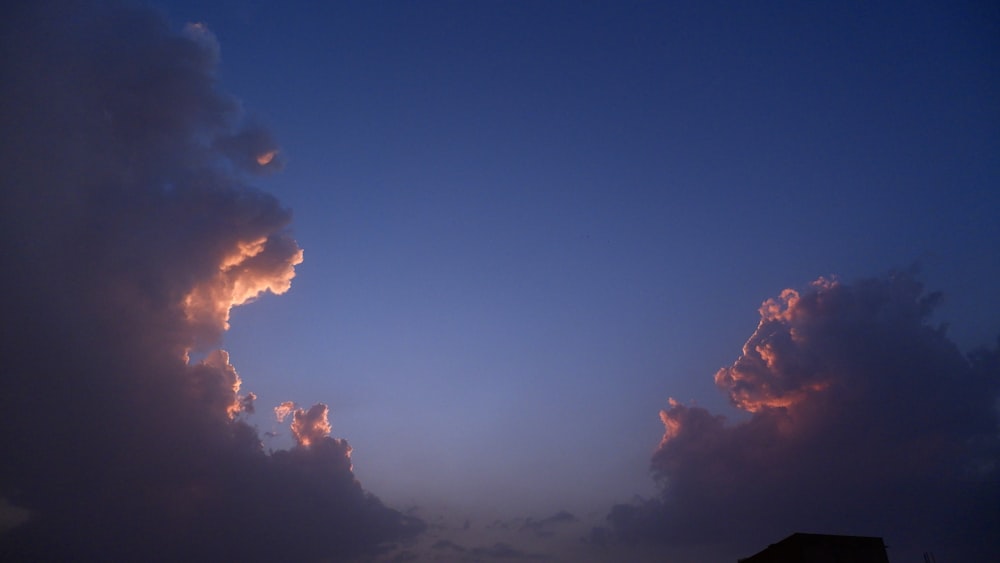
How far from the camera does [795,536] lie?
2329 inches

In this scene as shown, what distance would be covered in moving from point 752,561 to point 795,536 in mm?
9979

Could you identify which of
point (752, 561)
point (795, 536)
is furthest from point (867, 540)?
point (752, 561)

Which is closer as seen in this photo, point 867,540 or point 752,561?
point 867,540

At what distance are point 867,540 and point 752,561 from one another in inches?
482

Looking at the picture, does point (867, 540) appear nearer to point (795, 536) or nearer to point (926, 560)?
point (795, 536)

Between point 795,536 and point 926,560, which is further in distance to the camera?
point 926,560

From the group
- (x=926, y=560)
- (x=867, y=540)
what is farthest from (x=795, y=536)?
(x=926, y=560)

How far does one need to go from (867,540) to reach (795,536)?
7056 mm

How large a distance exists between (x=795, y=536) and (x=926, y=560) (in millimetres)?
19515

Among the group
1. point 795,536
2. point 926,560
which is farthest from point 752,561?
point 926,560

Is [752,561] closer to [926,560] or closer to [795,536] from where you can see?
[795,536]

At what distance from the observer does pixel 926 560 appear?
66.3 metres

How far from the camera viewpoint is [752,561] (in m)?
67.1

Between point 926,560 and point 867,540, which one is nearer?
point 867,540
